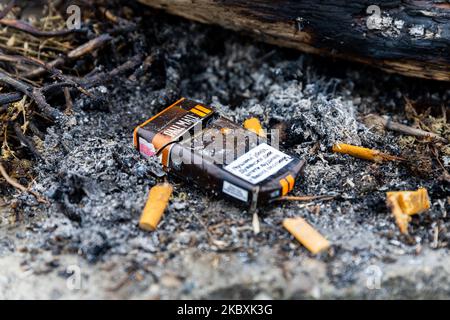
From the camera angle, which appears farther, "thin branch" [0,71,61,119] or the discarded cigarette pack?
"thin branch" [0,71,61,119]

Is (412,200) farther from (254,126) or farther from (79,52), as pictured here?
(79,52)

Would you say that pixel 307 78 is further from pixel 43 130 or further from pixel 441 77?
pixel 43 130

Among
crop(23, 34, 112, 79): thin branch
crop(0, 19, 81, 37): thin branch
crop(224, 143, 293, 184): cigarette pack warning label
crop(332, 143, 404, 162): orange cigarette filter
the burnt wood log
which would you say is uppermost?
the burnt wood log

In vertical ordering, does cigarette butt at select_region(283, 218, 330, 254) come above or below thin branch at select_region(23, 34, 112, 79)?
below

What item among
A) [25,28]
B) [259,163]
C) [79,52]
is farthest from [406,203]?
[25,28]

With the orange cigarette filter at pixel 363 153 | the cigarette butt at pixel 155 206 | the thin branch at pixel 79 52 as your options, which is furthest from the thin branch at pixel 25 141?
the orange cigarette filter at pixel 363 153

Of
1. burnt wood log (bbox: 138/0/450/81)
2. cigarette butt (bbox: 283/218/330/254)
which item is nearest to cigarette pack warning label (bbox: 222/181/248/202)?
cigarette butt (bbox: 283/218/330/254)

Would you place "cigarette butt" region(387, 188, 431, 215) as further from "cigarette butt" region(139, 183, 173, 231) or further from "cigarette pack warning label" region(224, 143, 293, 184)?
"cigarette butt" region(139, 183, 173, 231)

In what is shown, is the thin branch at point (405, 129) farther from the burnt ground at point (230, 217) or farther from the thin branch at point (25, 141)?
the thin branch at point (25, 141)
